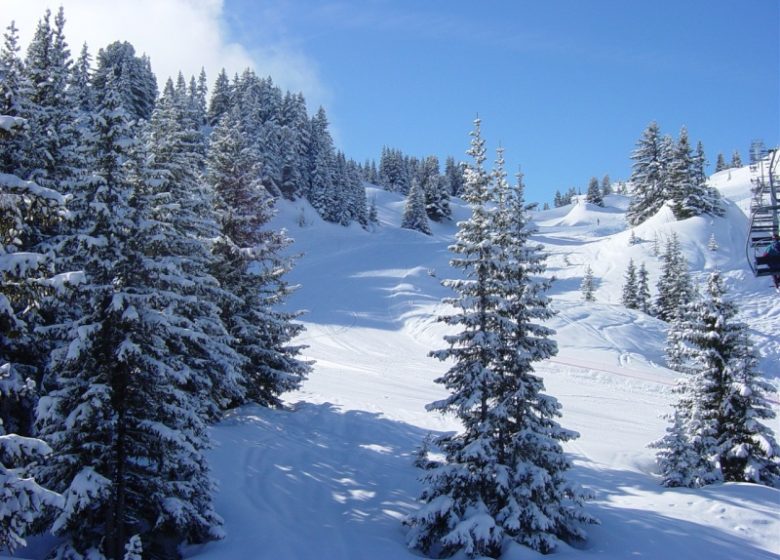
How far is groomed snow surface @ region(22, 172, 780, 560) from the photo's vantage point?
11.8 meters

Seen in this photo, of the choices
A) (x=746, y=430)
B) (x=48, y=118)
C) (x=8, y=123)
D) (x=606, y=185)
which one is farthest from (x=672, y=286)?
A: (x=606, y=185)

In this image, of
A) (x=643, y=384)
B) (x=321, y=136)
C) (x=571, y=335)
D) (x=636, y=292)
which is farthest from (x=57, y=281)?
(x=321, y=136)

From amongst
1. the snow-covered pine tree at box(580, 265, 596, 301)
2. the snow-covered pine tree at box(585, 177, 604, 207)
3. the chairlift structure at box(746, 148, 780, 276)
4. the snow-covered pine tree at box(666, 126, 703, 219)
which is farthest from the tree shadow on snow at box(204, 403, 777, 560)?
the snow-covered pine tree at box(585, 177, 604, 207)

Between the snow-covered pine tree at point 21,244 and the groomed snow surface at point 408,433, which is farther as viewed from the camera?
the groomed snow surface at point 408,433

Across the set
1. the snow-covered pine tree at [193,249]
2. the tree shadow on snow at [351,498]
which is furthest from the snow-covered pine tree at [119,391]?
the snow-covered pine tree at [193,249]

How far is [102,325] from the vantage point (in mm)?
9383

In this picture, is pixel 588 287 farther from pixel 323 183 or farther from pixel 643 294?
pixel 323 183

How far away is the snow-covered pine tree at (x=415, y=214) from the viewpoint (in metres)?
93.1

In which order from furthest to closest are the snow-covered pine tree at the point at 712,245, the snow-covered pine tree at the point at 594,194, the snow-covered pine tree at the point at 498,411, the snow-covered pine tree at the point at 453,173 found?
the snow-covered pine tree at the point at 453,173, the snow-covered pine tree at the point at 594,194, the snow-covered pine tree at the point at 712,245, the snow-covered pine tree at the point at 498,411

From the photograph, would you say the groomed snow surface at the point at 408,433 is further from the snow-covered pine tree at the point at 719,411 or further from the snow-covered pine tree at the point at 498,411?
the snow-covered pine tree at the point at 719,411

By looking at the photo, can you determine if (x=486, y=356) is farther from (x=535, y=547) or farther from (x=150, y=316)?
(x=150, y=316)

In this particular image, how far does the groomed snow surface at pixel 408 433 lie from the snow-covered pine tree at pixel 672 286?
4.36 meters

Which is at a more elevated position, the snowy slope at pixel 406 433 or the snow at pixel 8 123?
the snow at pixel 8 123

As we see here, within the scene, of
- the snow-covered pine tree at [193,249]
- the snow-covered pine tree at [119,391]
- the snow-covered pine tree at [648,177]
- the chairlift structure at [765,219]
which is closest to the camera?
the snow-covered pine tree at [119,391]
